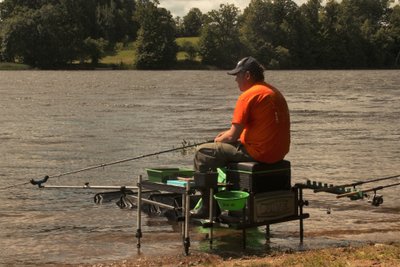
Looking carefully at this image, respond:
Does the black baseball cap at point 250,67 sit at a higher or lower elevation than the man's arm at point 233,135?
higher

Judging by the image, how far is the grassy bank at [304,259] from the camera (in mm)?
8203

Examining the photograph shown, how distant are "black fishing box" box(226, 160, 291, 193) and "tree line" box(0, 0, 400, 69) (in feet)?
470

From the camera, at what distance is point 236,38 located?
6353 inches

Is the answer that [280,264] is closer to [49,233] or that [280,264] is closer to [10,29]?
[49,233]

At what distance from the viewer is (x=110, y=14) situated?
192 m

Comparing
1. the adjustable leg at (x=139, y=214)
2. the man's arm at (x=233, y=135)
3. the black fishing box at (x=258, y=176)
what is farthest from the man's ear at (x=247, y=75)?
the adjustable leg at (x=139, y=214)

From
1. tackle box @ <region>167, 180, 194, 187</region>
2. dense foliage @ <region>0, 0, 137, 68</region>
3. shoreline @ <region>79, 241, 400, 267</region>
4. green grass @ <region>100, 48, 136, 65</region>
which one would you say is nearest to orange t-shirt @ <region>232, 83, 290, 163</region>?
tackle box @ <region>167, 180, 194, 187</region>

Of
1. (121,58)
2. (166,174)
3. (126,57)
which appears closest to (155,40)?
A: (121,58)

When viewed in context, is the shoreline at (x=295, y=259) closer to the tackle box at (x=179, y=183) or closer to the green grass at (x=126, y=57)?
the tackle box at (x=179, y=183)

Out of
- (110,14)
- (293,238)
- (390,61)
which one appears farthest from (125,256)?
(110,14)

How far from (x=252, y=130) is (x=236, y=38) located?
15356 cm

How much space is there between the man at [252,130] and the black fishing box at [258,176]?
0.38ft

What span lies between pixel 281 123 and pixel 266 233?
7.05 feet

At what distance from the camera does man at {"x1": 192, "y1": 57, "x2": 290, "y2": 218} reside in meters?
9.52
